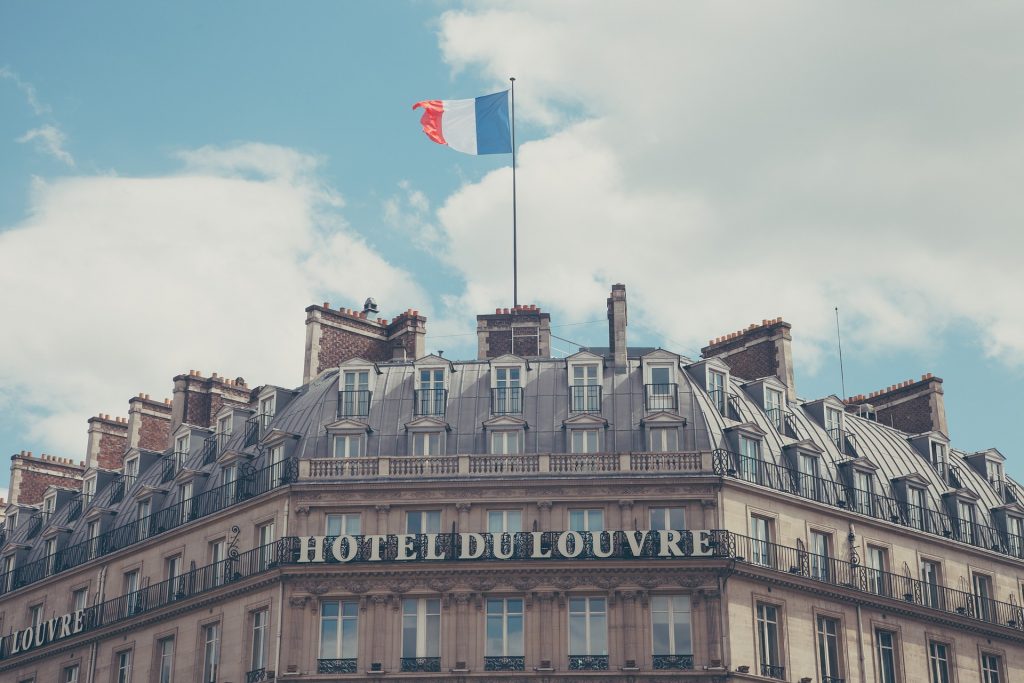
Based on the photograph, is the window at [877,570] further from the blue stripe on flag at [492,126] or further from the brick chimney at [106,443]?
the brick chimney at [106,443]

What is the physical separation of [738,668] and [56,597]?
28472mm

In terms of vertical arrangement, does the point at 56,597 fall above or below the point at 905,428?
below

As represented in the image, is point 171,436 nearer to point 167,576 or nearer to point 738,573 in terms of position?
point 167,576

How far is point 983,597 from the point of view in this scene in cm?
6631

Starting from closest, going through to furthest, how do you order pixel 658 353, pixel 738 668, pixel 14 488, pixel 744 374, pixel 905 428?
pixel 738 668
pixel 658 353
pixel 744 374
pixel 905 428
pixel 14 488

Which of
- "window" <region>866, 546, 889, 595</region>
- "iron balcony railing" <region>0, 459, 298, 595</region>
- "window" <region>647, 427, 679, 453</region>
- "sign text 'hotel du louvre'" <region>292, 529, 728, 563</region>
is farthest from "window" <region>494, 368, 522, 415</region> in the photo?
"window" <region>866, 546, 889, 595</region>

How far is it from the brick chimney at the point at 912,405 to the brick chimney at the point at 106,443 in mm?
31433

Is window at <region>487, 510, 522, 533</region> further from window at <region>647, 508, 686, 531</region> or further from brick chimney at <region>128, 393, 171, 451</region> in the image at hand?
brick chimney at <region>128, 393, 171, 451</region>

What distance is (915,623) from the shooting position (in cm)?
6325

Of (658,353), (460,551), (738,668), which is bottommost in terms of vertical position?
(738,668)

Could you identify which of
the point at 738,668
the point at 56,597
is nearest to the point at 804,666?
the point at 738,668

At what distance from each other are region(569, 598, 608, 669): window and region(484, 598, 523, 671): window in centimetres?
166

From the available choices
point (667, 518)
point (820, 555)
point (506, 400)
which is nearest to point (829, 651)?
point (820, 555)

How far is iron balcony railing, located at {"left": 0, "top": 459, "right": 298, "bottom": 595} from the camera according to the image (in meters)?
61.4
